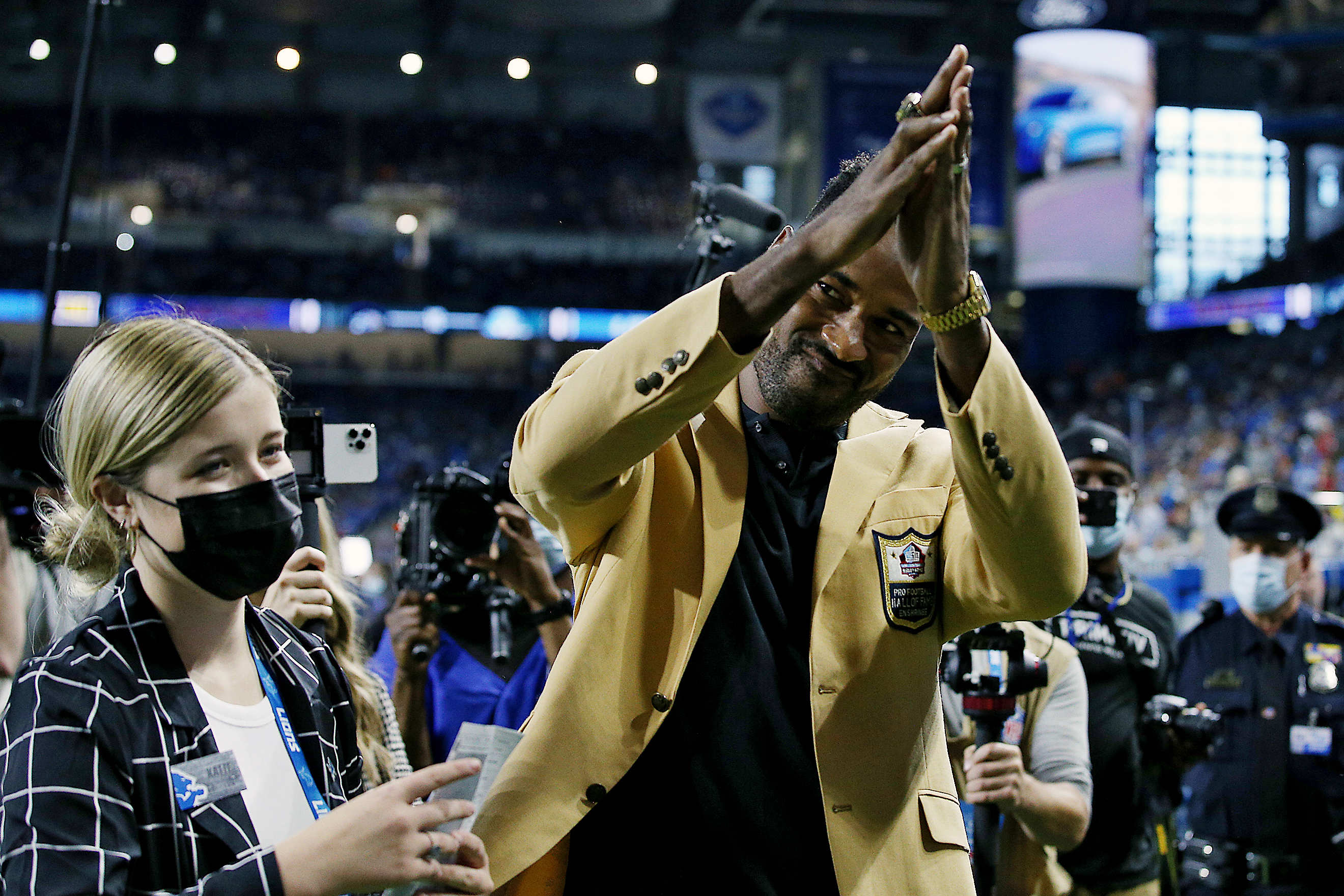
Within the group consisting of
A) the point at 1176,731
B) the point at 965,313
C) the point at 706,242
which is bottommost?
the point at 1176,731

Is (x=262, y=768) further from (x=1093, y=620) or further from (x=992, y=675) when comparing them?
(x=1093, y=620)

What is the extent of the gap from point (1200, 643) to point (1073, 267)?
66.0 ft

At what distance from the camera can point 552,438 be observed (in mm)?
1390

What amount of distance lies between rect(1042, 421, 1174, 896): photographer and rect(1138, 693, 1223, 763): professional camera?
0.17 feet

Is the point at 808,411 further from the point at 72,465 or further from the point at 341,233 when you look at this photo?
the point at 341,233

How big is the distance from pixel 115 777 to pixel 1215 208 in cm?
3242

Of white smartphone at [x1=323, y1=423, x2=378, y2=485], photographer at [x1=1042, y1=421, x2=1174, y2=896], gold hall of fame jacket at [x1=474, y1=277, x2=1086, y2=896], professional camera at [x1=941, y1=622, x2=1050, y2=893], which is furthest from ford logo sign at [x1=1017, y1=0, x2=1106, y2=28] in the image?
gold hall of fame jacket at [x1=474, y1=277, x2=1086, y2=896]

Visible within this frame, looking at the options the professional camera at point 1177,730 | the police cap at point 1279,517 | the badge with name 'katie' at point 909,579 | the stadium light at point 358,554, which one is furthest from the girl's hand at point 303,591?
the stadium light at point 358,554

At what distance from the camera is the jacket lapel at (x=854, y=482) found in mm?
1641

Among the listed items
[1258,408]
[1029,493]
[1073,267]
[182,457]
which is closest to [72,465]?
[182,457]

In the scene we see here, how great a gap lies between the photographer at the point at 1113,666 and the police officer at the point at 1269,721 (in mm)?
583

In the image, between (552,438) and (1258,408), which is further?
(1258,408)

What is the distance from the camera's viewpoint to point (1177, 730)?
3328 millimetres

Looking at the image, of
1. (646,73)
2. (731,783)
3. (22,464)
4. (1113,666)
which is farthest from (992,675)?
(646,73)
